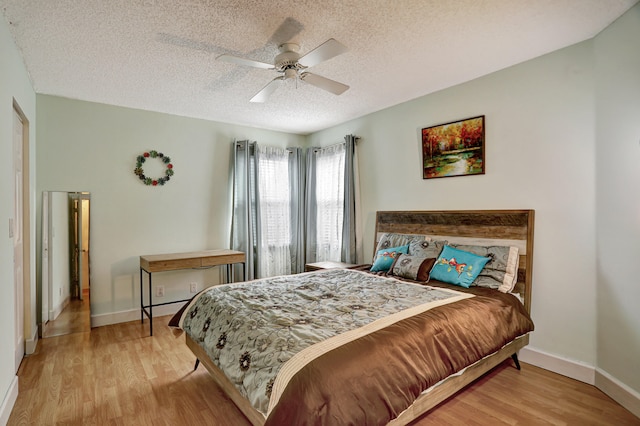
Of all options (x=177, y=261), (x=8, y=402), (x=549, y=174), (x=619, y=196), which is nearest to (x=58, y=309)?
(x=177, y=261)

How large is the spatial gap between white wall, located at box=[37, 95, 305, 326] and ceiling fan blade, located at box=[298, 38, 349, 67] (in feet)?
8.39

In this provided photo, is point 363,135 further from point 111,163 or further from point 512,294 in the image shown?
point 111,163

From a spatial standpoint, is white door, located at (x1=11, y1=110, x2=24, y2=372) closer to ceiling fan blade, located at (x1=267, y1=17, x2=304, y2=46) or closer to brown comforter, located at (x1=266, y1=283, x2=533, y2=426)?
ceiling fan blade, located at (x1=267, y1=17, x2=304, y2=46)

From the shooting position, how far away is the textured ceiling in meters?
2.01

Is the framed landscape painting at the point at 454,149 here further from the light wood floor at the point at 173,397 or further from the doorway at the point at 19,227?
the doorway at the point at 19,227

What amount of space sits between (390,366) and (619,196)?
1938 mm

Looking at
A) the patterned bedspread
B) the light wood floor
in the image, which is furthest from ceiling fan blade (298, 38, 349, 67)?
the light wood floor

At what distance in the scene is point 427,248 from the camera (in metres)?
3.19

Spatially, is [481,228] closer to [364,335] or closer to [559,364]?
[559,364]

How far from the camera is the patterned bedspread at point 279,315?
5.35ft

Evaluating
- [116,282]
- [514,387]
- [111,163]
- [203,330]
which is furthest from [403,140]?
[116,282]

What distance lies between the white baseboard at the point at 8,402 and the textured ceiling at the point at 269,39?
233 centimetres

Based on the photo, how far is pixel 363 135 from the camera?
429cm

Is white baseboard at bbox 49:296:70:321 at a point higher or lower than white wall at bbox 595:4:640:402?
lower
